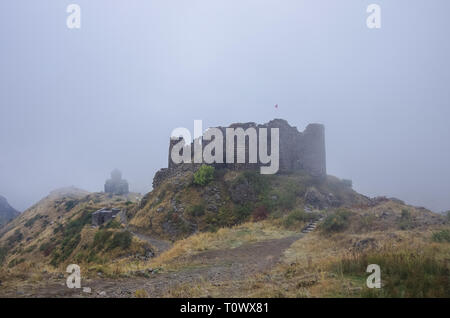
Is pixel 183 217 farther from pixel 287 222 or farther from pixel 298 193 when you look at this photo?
pixel 298 193

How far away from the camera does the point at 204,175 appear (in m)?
26.2

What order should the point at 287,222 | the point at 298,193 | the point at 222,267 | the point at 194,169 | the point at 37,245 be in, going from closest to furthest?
the point at 222,267
the point at 287,222
the point at 298,193
the point at 194,169
the point at 37,245

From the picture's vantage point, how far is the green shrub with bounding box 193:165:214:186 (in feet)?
85.2

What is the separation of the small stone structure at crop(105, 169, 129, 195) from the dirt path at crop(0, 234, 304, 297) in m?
75.6

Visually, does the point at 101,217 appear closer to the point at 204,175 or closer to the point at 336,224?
the point at 204,175

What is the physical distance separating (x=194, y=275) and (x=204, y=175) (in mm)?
18361

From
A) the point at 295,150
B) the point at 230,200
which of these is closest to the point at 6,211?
the point at 230,200

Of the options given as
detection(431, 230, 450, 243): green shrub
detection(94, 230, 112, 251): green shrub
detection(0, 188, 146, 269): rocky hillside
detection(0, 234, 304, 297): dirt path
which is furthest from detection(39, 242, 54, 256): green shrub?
detection(431, 230, 450, 243): green shrub

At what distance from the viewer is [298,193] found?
24938mm

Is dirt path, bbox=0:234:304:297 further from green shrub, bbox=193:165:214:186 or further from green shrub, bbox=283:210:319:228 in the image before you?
green shrub, bbox=193:165:214:186
